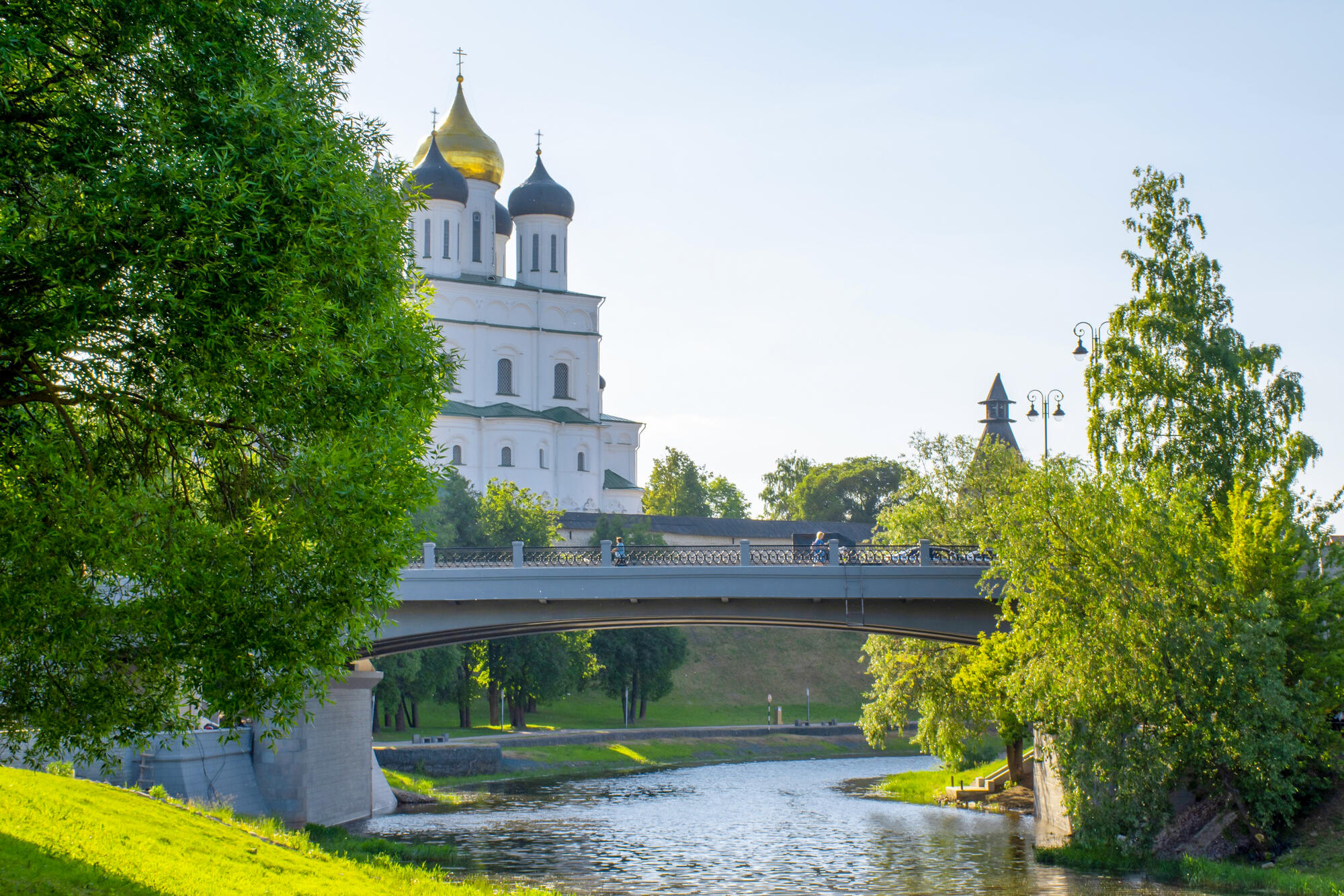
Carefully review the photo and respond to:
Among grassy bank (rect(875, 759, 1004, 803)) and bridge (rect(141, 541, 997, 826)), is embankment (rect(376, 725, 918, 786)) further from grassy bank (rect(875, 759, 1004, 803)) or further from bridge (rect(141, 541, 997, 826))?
bridge (rect(141, 541, 997, 826))

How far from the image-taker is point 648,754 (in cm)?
5131

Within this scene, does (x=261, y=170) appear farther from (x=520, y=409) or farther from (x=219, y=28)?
(x=520, y=409)

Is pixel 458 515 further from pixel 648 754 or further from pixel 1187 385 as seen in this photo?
pixel 1187 385

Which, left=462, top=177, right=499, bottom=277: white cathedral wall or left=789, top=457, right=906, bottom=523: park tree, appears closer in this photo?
left=462, top=177, right=499, bottom=277: white cathedral wall

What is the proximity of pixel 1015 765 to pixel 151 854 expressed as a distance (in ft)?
89.0

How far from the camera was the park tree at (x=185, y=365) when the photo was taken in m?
9.69

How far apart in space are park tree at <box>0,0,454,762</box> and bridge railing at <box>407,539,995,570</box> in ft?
56.3

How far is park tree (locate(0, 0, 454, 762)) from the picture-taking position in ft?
31.8

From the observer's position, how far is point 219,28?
10.6 metres

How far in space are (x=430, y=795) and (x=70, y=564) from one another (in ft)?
92.3

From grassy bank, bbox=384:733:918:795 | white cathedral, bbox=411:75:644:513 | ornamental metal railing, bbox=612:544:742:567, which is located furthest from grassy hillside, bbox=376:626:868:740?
ornamental metal railing, bbox=612:544:742:567

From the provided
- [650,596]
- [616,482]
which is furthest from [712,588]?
[616,482]

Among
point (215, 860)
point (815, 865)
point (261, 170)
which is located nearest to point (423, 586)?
point (815, 865)

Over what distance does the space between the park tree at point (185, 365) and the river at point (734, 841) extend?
43.0 feet
